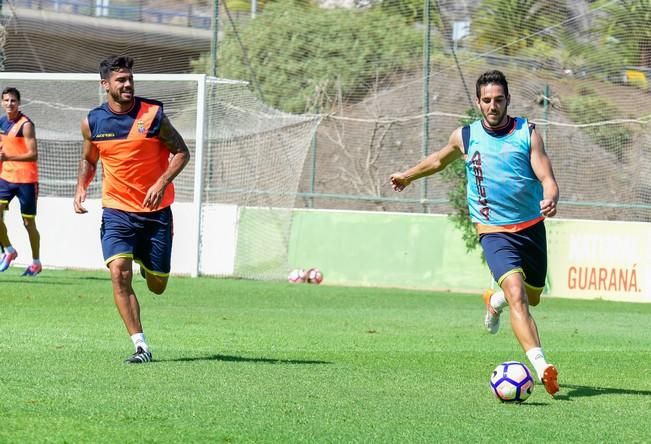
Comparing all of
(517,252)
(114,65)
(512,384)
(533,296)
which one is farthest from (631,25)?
(512,384)

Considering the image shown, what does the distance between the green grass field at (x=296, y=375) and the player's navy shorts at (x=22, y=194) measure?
2.29 metres

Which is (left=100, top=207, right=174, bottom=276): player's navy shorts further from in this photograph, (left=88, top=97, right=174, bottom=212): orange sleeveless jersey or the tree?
the tree

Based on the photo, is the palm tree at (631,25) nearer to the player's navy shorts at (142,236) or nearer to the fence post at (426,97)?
the fence post at (426,97)

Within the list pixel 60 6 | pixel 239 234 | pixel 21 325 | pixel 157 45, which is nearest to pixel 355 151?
pixel 239 234

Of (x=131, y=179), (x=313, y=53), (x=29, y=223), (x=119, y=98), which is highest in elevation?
(x=313, y=53)

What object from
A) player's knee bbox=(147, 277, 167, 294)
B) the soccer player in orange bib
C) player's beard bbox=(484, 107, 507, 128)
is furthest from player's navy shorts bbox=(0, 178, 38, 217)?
player's beard bbox=(484, 107, 507, 128)

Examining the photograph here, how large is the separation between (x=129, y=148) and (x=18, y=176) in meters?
9.35

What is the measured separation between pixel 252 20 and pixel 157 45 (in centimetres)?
244

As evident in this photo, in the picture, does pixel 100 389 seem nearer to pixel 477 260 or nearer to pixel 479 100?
pixel 479 100

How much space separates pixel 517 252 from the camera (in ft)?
29.8

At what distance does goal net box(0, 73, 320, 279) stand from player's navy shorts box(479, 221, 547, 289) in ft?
45.9

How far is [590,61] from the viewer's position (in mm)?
27656

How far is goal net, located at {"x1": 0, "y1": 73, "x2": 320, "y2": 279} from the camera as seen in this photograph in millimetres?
23297

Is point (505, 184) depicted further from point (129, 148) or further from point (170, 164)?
point (129, 148)
